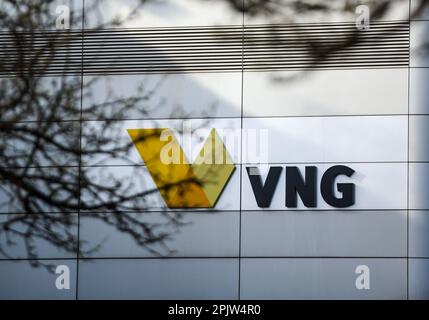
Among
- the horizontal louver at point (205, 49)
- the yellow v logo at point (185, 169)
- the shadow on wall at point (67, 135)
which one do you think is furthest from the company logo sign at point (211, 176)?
the horizontal louver at point (205, 49)

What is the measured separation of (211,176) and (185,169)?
16.4 inches

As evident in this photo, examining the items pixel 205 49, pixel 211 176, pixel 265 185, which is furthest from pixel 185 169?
pixel 205 49

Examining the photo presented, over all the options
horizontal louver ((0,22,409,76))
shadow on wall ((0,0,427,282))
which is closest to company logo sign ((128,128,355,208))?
shadow on wall ((0,0,427,282))

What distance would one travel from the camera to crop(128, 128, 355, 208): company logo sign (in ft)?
43.2

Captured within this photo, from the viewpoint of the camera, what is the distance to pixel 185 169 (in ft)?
44.2

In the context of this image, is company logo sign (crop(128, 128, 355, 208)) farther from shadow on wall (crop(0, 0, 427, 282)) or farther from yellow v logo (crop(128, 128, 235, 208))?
shadow on wall (crop(0, 0, 427, 282))

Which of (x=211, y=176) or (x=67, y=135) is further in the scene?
(x=67, y=135)

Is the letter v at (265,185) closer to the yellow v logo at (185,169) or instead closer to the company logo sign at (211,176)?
the company logo sign at (211,176)

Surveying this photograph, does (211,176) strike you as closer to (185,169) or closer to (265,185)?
(185,169)

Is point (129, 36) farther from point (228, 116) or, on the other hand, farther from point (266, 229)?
point (266, 229)

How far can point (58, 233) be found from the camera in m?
13.7

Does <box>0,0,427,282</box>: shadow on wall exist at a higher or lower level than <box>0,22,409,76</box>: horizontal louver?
lower
